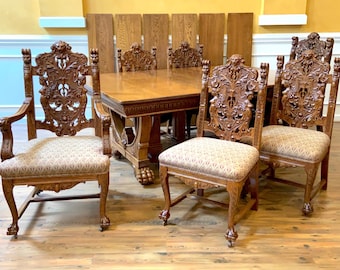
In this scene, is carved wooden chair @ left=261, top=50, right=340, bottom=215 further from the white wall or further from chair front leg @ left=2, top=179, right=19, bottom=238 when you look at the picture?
the white wall

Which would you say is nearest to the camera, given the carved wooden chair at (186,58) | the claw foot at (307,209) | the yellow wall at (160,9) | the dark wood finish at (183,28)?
the claw foot at (307,209)

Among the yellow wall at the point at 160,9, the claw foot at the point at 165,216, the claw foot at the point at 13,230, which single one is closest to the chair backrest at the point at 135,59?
the yellow wall at the point at 160,9

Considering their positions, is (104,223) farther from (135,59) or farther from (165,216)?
(135,59)

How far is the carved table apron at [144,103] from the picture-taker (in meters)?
2.75

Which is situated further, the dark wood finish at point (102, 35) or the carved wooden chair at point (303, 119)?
the dark wood finish at point (102, 35)

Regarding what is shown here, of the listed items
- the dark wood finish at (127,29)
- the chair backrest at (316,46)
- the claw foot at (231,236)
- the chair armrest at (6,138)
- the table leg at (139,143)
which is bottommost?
the claw foot at (231,236)

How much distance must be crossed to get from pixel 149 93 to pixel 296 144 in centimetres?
107

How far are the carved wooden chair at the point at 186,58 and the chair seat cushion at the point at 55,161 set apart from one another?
5.39ft

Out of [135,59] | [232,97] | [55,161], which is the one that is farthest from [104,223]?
[135,59]

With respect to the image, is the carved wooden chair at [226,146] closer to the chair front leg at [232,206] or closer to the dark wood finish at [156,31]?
the chair front leg at [232,206]

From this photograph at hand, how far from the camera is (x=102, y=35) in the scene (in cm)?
438

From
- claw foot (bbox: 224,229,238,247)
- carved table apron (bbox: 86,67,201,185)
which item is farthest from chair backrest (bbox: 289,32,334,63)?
claw foot (bbox: 224,229,238,247)

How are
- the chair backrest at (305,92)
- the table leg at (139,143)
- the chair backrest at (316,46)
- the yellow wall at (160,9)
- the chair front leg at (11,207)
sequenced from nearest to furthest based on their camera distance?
1. the chair front leg at (11,207)
2. the chair backrest at (305,92)
3. the table leg at (139,143)
4. the chair backrest at (316,46)
5. the yellow wall at (160,9)

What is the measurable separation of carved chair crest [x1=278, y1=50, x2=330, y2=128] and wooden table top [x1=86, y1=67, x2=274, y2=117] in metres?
0.43
